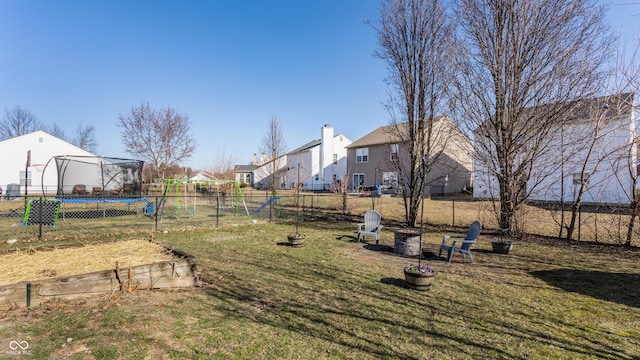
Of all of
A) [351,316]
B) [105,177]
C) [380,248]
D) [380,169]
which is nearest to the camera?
[351,316]

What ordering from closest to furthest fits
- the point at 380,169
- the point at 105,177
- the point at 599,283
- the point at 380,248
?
the point at 599,283 < the point at 380,248 < the point at 105,177 < the point at 380,169

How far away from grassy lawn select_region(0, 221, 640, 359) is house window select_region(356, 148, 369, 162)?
28.6 meters

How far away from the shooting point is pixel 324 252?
7.86 meters

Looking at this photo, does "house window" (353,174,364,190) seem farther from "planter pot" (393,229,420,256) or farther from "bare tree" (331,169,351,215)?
"planter pot" (393,229,420,256)

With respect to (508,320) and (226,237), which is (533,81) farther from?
(226,237)

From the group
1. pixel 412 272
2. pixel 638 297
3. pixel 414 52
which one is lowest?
pixel 638 297

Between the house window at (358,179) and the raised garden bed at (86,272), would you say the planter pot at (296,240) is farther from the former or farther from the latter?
the house window at (358,179)

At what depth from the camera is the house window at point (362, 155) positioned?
115ft

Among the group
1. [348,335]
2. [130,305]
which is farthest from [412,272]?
[130,305]

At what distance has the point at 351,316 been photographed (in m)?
3.98

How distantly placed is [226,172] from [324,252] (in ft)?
89.1

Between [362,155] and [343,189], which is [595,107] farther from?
[362,155]

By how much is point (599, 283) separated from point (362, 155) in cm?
3048

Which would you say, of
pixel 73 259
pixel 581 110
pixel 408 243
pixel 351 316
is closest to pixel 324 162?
pixel 581 110
